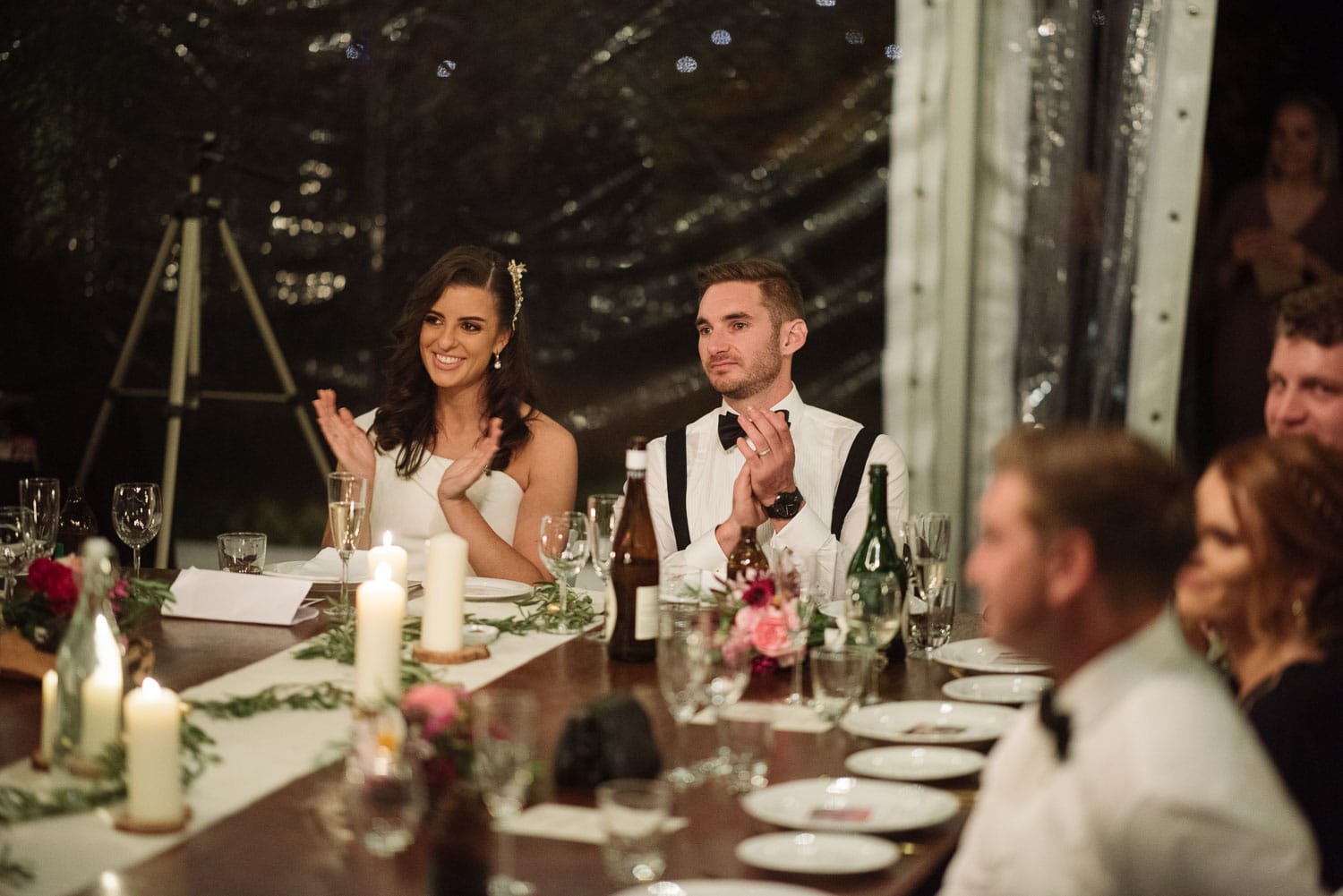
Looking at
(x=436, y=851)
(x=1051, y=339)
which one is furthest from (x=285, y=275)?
(x=436, y=851)

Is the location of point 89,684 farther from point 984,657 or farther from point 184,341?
point 184,341

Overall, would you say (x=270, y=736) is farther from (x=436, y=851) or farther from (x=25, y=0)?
(x=25, y=0)

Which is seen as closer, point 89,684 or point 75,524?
point 89,684

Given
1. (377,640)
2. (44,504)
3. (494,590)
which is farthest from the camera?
(494,590)

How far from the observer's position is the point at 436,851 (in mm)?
1198

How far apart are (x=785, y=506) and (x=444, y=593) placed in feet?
3.90

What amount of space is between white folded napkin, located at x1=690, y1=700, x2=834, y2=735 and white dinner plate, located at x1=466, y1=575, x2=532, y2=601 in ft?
2.78

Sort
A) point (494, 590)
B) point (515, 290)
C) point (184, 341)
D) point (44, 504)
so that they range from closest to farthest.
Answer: point (44, 504) → point (494, 590) → point (515, 290) → point (184, 341)

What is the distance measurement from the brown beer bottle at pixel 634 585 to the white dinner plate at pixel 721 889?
942mm

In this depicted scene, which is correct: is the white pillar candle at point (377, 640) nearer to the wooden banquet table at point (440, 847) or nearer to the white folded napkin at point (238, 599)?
the wooden banquet table at point (440, 847)

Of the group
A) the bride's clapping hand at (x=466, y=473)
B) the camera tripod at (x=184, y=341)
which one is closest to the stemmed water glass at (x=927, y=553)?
the bride's clapping hand at (x=466, y=473)

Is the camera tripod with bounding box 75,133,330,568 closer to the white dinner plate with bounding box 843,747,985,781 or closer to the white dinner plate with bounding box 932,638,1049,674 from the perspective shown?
the white dinner plate with bounding box 932,638,1049,674

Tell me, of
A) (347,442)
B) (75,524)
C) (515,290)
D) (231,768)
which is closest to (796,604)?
(231,768)

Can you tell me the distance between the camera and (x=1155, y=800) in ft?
3.49
